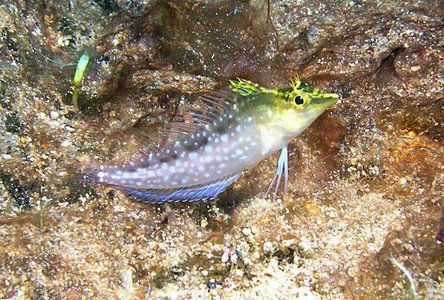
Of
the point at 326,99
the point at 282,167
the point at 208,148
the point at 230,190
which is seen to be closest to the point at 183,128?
the point at 208,148

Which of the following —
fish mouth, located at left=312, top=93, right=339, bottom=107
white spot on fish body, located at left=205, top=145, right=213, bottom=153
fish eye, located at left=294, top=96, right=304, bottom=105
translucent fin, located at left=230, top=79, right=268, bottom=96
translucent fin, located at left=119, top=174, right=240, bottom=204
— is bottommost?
translucent fin, located at left=119, top=174, right=240, bottom=204

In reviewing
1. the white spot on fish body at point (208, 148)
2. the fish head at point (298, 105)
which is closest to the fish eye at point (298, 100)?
the fish head at point (298, 105)

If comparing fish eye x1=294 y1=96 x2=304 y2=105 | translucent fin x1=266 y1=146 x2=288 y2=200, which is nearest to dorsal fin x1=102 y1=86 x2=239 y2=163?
fish eye x1=294 y1=96 x2=304 y2=105

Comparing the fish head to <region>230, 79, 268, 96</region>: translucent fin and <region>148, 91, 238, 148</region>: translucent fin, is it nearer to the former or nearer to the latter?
<region>230, 79, 268, 96</region>: translucent fin

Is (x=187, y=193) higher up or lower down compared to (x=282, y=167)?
lower down

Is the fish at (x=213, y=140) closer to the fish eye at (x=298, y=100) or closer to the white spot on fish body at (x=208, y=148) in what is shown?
the white spot on fish body at (x=208, y=148)

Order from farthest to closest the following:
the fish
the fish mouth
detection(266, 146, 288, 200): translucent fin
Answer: detection(266, 146, 288, 200): translucent fin, the fish, the fish mouth

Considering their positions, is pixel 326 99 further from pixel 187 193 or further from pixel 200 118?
pixel 187 193
